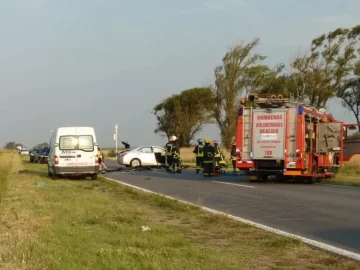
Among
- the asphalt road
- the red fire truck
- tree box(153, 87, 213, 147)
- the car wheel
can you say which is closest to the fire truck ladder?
the red fire truck

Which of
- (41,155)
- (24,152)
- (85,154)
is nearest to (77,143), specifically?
(85,154)

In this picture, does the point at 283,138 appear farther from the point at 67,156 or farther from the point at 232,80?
the point at 232,80

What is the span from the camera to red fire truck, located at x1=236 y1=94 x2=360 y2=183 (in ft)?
67.5

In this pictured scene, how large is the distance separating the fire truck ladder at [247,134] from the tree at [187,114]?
43.0 m

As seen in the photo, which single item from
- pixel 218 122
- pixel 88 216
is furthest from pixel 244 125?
pixel 218 122

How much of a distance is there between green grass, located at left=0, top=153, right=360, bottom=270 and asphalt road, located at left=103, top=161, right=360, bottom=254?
3.06ft

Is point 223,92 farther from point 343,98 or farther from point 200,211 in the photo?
point 200,211

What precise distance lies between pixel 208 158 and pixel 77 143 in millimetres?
5732

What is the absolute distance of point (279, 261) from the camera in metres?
7.08

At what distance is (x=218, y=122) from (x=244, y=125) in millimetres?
31813

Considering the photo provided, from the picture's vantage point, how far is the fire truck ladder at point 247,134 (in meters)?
21.3

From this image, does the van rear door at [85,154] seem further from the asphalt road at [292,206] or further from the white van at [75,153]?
the asphalt road at [292,206]

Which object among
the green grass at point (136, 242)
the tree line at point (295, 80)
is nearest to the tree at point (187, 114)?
the tree line at point (295, 80)

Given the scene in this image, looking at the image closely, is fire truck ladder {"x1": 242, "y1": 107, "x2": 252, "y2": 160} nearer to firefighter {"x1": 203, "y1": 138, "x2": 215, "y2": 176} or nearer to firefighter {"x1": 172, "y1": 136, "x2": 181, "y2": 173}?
firefighter {"x1": 203, "y1": 138, "x2": 215, "y2": 176}
